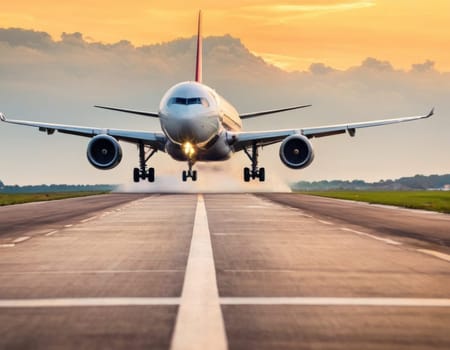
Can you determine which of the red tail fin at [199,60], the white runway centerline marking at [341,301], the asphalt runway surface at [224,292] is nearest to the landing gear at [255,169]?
the red tail fin at [199,60]

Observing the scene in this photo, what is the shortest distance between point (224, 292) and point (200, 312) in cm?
157

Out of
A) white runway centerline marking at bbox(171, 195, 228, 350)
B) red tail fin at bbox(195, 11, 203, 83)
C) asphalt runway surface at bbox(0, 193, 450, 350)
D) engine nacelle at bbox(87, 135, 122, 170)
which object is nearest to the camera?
white runway centerline marking at bbox(171, 195, 228, 350)

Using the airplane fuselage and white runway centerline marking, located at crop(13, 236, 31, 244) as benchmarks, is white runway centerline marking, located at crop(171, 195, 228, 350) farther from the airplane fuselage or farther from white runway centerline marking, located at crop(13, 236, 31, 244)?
the airplane fuselage

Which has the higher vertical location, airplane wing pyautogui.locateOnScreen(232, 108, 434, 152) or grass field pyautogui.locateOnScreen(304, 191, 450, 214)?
airplane wing pyautogui.locateOnScreen(232, 108, 434, 152)

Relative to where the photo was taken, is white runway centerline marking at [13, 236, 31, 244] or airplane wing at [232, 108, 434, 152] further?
airplane wing at [232, 108, 434, 152]

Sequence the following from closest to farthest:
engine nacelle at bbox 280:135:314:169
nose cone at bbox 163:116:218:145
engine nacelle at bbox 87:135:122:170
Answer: nose cone at bbox 163:116:218:145
engine nacelle at bbox 87:135:122:170
engine nacelle at bbox 280:135:314:169

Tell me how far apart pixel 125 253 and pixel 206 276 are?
4.09m

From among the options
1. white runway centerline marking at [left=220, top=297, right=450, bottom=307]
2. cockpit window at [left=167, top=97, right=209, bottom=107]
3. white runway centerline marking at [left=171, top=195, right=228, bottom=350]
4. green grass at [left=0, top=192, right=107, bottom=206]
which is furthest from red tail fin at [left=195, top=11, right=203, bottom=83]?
white runway centerline marking at [left=220, top=297, right=450, bottom=307]

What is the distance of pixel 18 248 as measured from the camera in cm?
1644

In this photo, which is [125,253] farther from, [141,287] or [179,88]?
[179,88]

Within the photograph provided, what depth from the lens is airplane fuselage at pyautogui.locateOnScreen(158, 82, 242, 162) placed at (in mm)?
42062

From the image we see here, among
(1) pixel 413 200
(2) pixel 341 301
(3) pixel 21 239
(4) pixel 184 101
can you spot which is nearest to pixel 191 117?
(4) pixel 184 101

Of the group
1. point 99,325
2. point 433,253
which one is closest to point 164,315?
point 99,325

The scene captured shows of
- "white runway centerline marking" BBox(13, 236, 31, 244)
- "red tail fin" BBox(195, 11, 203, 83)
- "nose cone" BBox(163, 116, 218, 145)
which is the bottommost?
"white runway centerline marking" BBox(13, 236, 31, 244)
